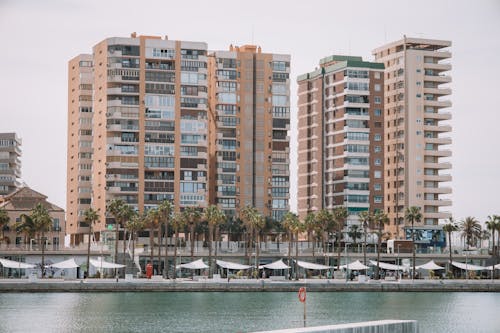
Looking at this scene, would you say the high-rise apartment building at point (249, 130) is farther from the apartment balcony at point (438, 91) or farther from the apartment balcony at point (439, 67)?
the apartment balcony at point (439, 67)

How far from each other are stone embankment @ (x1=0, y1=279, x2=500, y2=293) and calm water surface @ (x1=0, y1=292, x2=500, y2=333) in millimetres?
997

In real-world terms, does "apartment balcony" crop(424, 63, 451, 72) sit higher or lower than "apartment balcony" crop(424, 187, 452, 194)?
higher

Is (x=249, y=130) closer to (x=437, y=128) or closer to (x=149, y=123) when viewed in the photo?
(x=149, y=123)

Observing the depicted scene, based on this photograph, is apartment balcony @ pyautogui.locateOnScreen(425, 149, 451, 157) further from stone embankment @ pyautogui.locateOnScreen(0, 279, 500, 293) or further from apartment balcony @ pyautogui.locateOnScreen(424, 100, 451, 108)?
stone embankment @ pyautogui.locateOnScreen(0, 279, 500, 293)

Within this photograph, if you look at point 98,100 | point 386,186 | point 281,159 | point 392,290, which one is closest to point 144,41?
point 98,100

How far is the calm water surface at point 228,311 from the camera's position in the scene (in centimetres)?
8669

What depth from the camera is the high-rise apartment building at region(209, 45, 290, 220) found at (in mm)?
182500

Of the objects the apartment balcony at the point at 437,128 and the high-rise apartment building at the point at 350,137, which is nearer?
the high-rise apartment building at the point at 350,137

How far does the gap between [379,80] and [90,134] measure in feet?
158

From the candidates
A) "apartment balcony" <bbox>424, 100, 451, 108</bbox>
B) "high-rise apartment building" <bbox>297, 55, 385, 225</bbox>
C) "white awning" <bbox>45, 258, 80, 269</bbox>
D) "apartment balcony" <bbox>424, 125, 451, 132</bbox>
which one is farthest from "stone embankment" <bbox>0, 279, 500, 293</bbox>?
"apartment balcony" <bbox>424, 100, 451, 108</bbox>

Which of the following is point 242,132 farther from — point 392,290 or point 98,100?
point 392,290

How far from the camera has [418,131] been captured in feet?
612

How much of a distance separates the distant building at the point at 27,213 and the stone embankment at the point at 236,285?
96.2ft

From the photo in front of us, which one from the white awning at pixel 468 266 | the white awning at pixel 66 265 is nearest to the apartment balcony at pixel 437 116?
the white awning at pixel 468 266
